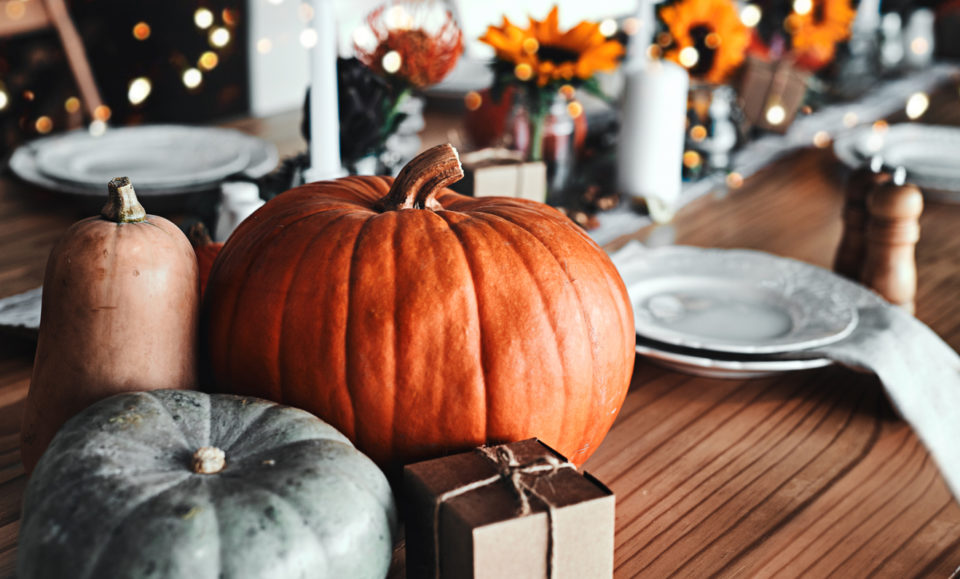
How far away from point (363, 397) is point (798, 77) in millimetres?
1523

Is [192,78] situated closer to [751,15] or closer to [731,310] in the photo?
[751,15]

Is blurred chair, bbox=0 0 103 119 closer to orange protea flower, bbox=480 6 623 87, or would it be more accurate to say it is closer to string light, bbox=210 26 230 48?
string light, bbox=210 26 230 48

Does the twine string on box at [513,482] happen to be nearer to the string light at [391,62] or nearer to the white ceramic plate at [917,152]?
the string light at [391,62]

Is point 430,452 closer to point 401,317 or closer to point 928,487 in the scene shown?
point 401,317

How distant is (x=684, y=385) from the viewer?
965 millimetres

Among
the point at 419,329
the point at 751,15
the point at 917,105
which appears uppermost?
the point at 751,15

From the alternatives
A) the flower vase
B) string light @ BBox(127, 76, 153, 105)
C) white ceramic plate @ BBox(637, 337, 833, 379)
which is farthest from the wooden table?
string light @ BBox(127, 76, 153, 105)

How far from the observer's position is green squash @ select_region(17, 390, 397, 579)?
1.58 ft

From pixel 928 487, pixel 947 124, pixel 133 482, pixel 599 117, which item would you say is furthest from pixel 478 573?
pixel 947 124

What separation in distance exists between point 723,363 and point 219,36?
168 cm

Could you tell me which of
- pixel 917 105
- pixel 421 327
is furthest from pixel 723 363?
pixel 917 105

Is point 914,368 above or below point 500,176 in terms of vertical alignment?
below

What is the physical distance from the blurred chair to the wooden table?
0.75 m

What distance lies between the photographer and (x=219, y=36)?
2178 millimetres
